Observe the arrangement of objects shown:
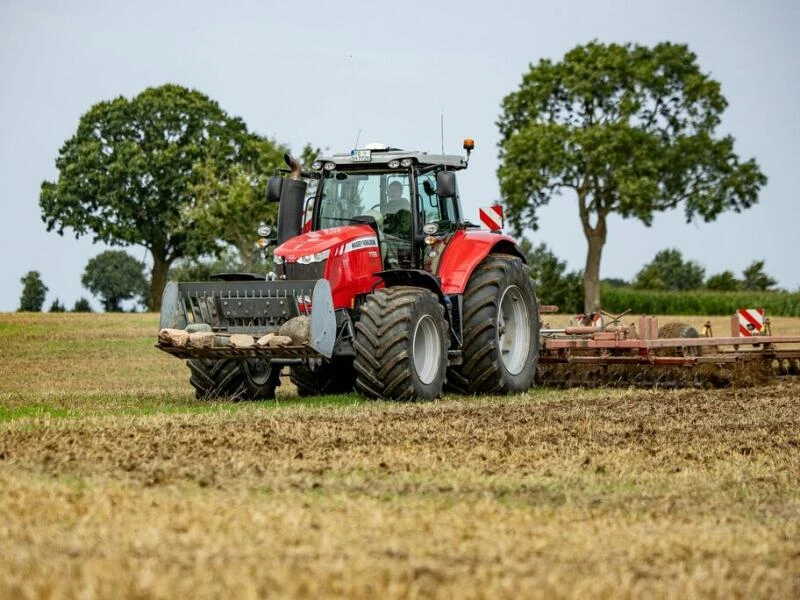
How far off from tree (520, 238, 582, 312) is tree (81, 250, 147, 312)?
1464 inches

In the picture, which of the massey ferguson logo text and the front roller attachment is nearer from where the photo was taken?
the front roller attachment

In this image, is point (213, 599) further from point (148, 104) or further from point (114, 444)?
point (148, 104)

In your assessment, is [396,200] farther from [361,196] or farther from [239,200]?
[239,200]

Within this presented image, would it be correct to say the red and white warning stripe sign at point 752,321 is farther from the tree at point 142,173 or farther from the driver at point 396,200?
the tree at point 142,173

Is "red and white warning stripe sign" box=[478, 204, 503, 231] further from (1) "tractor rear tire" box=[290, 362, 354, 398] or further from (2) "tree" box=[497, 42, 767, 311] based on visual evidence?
(2) "tree" box=[497, 42, 767, 311]

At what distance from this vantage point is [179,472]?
8.26 m

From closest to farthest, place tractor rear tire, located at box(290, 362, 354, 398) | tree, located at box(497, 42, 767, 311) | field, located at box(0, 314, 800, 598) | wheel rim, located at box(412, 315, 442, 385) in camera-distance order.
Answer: field, located at box(0, 314, 800, 598) < wheel rim, located at box(412, 315, 442, 385) < tractor rear tire, located at box(290, 362, 354, 398) < tree, located at box(497, 42, 767, 311)

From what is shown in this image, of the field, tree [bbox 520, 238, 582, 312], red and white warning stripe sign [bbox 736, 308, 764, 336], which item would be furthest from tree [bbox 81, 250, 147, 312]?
the field

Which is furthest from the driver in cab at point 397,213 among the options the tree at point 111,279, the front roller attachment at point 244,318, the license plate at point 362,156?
the tree at point 111,279

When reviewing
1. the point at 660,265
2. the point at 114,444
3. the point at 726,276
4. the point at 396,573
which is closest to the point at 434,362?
the point at 114,444

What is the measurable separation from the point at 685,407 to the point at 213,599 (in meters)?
9.50

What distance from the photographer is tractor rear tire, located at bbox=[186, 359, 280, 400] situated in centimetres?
1440

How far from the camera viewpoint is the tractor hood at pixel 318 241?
44.8ft

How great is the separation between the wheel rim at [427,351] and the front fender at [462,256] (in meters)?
0.64
